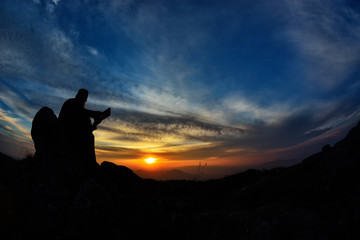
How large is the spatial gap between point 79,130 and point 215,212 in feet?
20.2

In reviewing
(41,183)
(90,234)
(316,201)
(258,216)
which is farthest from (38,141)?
(316,201)

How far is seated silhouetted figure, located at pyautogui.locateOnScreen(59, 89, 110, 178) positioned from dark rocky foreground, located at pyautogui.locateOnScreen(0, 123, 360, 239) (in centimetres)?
129

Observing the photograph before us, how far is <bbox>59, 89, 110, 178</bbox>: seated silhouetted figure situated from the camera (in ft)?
24.3

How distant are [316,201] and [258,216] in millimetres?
1434

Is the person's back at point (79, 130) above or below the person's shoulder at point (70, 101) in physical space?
below

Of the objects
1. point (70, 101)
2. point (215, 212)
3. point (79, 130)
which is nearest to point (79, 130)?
point (79, 130)

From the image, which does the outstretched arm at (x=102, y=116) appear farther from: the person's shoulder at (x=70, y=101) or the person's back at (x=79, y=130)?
the person's shoulder at (x=70, y=101)

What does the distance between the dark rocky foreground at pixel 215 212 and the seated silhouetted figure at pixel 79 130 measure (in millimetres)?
1295

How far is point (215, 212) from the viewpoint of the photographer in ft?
17.4

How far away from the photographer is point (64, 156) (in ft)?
23.2

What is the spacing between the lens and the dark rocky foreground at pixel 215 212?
3.94m

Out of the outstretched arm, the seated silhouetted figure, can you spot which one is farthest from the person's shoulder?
the outstretched arm

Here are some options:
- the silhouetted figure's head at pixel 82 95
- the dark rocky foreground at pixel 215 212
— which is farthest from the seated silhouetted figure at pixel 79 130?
the dark rocky foreground at pixel 215 212

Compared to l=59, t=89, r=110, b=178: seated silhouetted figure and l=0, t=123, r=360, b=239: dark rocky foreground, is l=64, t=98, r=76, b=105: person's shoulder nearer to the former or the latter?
l=59, t=89, r=110, b=178: seated silhouetted figure
